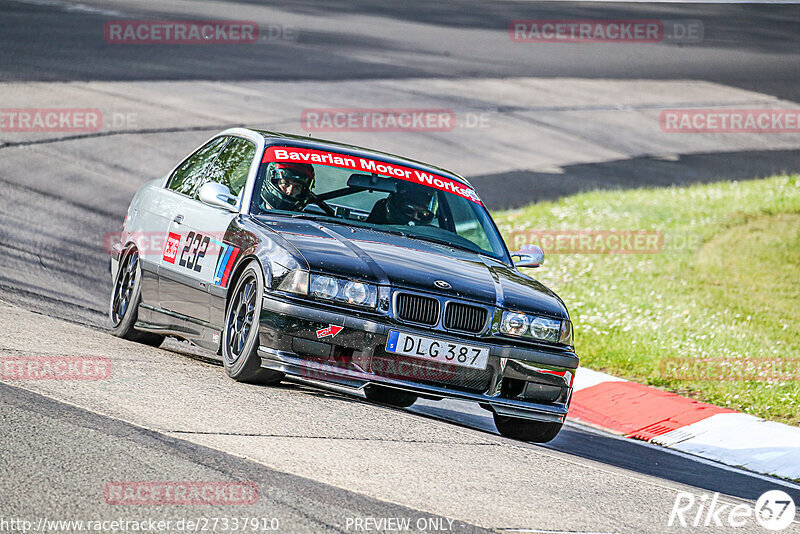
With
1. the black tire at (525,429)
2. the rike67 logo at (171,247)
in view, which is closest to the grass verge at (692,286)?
the black tire at (525,429)

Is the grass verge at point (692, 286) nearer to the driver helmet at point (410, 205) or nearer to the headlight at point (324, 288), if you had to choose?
the driver helmet at point (410, 205)

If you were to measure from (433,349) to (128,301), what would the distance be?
307 centimetres

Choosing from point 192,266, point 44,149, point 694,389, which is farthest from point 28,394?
point 44,149

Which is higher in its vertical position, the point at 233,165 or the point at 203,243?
Answer: the point at 233,165

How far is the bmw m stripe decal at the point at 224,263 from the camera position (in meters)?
7.21

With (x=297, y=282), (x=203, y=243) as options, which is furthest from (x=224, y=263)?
(x=297, y=282)

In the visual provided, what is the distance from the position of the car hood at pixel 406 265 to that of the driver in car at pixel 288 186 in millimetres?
251

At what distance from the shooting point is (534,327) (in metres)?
6.93

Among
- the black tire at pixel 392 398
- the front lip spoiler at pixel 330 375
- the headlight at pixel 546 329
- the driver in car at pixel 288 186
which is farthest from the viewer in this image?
→ the driver in car at pixel 288 186

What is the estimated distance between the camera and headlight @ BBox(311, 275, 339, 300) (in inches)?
258

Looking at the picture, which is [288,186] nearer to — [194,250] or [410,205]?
[194,250]

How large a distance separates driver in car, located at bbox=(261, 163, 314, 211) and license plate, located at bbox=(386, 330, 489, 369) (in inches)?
59.0

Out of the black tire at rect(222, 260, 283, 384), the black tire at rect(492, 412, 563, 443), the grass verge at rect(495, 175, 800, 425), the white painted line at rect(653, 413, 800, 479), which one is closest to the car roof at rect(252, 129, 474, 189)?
the black tire at rect(222, 260, 283, 384)

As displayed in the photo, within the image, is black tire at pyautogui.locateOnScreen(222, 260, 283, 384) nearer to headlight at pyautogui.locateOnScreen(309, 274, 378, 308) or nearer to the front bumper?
the front bumper
